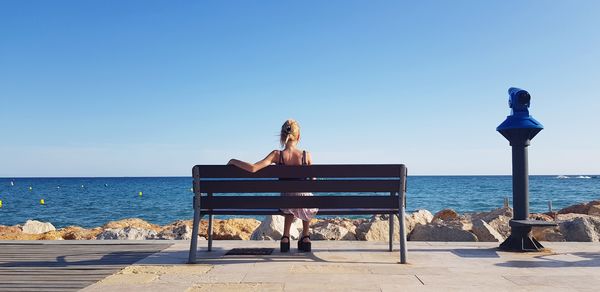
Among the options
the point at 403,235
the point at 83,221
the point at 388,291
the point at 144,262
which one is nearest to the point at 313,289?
the point at 388,291

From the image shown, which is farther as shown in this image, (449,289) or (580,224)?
(580,224)

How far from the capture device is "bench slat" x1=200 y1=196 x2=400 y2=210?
4906 mm

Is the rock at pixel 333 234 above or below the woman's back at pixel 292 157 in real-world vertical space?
below

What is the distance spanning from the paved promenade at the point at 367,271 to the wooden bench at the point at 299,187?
1.27ft

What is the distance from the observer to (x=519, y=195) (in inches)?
229

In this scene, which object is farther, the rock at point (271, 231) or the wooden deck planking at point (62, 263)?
the rock at point (271, 231)

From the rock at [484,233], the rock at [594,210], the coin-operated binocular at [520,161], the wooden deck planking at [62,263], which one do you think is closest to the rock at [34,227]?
the wooden deck planking at [62,263]

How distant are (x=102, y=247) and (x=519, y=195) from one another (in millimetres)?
4618

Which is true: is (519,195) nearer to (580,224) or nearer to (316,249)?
(316,249)

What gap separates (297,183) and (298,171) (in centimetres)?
12

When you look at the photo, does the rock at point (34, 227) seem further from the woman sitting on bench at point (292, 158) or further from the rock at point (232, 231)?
the woman sitting on bench at point (292, 158)

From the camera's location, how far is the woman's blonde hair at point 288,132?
543cm

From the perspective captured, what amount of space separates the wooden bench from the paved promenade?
386 millimetres

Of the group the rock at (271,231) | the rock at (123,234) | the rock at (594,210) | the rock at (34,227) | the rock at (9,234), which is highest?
the rock at (594,210)
